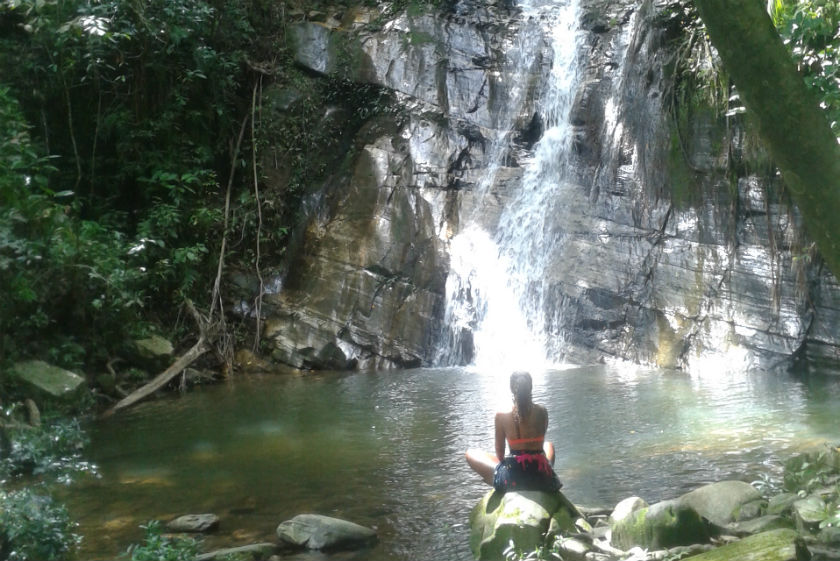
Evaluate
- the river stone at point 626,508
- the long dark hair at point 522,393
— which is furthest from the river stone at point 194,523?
the river stone at point 626,508

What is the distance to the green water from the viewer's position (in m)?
5.55

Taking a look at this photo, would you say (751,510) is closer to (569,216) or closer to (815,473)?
(815,473)

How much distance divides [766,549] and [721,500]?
1.02 meters

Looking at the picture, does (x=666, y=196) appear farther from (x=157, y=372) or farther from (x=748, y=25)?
(x=748, y=25)

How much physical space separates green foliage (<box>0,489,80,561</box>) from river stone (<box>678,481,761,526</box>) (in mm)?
3330

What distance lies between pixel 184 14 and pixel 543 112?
6.29 m

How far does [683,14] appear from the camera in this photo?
1250 cm

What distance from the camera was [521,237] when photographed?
13.6 metres

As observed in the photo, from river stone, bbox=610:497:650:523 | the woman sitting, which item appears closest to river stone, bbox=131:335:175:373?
the woman sitting

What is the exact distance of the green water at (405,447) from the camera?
5547mm

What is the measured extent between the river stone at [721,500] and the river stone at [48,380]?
639 cm

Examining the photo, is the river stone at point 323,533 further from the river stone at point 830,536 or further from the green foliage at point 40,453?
the river stone at point 830,536

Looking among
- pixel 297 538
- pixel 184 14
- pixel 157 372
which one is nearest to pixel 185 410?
pixel 157 372

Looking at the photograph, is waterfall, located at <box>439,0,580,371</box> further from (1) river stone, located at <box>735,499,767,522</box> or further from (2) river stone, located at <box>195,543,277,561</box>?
(2) river stone, located at <box>195,543,277,561</box>
